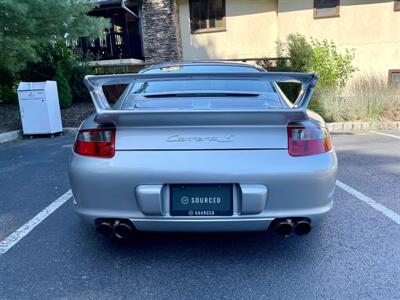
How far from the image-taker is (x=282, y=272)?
2283mm

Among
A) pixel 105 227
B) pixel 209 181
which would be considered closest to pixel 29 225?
pixel 105 227

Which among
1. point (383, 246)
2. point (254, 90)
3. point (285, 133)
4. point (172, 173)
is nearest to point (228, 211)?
point (172, 173)

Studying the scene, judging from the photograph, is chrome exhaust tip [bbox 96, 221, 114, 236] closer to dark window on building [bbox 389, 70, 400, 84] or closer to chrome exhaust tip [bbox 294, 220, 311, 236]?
chrome exhaust tip [bbox 294, 220, 311, 236]

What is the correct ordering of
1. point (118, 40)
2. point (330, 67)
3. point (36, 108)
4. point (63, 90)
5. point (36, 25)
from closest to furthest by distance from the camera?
point (36, 108) → point (36, 25) → point (63, 90) → point (330, 67) → point (118, 40)

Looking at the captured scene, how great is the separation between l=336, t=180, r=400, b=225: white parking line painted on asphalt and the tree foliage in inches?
285

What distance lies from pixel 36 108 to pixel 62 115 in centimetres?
225

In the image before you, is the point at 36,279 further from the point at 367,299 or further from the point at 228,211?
the point at 367,299

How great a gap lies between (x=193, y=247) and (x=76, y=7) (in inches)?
327

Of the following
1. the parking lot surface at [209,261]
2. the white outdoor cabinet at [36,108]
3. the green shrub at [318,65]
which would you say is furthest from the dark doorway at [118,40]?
the parking lot surface at [209,261]

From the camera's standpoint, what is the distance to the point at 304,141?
2123 millimetres

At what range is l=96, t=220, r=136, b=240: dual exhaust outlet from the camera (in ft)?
7.21

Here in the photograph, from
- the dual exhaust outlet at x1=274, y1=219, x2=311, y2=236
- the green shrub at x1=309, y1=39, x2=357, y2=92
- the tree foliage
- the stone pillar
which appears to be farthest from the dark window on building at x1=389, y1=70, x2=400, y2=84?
the dual exhaust outlet at x1=274, y1=219, x2=311, y2=236

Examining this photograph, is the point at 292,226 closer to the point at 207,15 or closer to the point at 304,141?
the point at 304,141

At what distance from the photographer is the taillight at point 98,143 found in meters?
2.13
